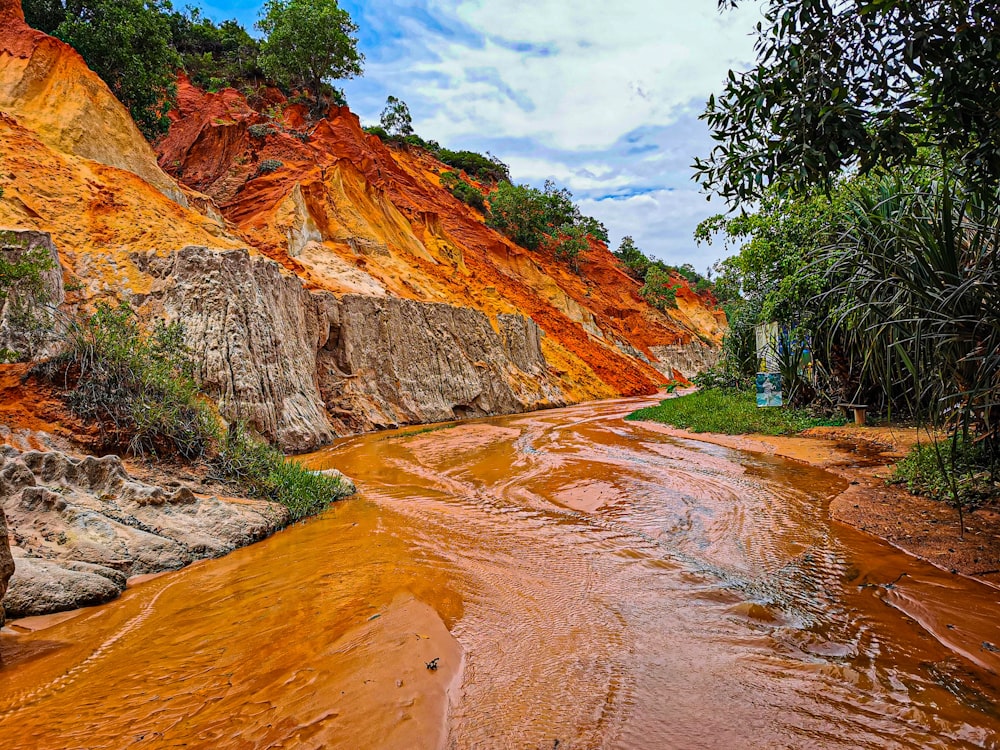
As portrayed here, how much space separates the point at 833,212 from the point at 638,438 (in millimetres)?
5734

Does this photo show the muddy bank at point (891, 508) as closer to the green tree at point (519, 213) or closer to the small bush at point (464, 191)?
the green tree at point (519, 213)

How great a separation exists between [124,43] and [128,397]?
1921 cm

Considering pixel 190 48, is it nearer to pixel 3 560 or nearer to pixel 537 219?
pixel 537 219

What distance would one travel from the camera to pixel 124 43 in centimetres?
1770

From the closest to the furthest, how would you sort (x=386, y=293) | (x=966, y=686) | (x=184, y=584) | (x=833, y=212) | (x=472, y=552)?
(x=966, y=686)
(x=184, y=584)
(x=472, y=552)
(x=833, y=212)
(x=386, y=293)

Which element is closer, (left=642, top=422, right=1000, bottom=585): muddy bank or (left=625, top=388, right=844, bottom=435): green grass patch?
(left=642, top=422, right=1000, bottom=585): muddy bank

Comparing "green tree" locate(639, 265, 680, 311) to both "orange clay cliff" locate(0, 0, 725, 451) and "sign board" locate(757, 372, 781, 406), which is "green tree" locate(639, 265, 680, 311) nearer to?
"orange clay cliff" locate(0, 0, 725, 451)

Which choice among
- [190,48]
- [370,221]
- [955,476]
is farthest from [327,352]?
[190,48]

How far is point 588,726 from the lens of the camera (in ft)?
6.84

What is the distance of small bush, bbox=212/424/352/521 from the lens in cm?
589

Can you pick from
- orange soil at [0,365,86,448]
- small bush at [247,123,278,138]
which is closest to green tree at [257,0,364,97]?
small bush at [247,123,278,138]

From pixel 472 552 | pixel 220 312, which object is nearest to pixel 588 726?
pixel 472 552

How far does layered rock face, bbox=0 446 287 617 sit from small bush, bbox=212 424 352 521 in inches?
26.8

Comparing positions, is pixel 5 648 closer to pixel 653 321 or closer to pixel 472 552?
pixel 472 552
